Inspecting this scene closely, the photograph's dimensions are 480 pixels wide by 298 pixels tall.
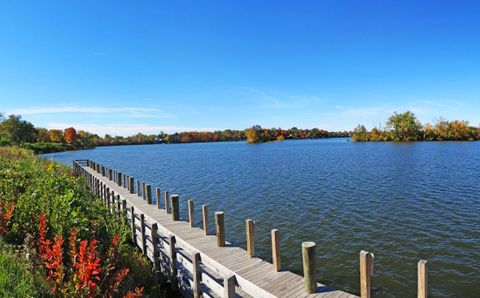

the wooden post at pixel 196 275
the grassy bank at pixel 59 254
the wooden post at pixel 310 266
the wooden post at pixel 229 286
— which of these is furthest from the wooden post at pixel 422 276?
the grassy bank at pixel 59 254

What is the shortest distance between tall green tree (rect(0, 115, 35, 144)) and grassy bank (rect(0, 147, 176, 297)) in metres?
90.8

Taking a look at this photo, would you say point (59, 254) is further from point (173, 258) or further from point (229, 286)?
point (173, 258)

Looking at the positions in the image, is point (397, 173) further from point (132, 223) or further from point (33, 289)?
point (33, 289)

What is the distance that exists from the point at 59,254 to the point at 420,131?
139 m

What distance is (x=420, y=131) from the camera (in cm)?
12212

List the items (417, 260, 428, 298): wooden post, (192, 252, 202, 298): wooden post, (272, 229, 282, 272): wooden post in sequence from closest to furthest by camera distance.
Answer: (417, 260, 428, 298): wooden post → (192, 252, 202, 298): wooden post → (272, 229, 282, 272): wooden post

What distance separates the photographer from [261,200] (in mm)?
20812

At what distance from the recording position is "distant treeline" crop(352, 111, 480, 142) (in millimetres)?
115938

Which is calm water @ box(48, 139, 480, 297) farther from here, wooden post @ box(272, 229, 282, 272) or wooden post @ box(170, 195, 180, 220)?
wooden post @ box(272, 229, 282, 272)

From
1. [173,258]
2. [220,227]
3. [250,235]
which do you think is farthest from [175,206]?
[250,235]

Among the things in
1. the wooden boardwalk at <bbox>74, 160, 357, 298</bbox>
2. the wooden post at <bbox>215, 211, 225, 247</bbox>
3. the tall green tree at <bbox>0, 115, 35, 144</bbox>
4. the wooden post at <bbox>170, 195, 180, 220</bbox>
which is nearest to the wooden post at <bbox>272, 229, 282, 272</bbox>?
the wooden boardwalk at <bbox>74, 160, 357, 298</bbox>

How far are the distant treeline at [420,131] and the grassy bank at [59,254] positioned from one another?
434 ft

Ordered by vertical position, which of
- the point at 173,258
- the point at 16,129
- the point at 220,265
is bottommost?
the point at 173,258

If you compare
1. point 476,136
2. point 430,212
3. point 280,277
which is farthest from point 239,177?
point 476,136
